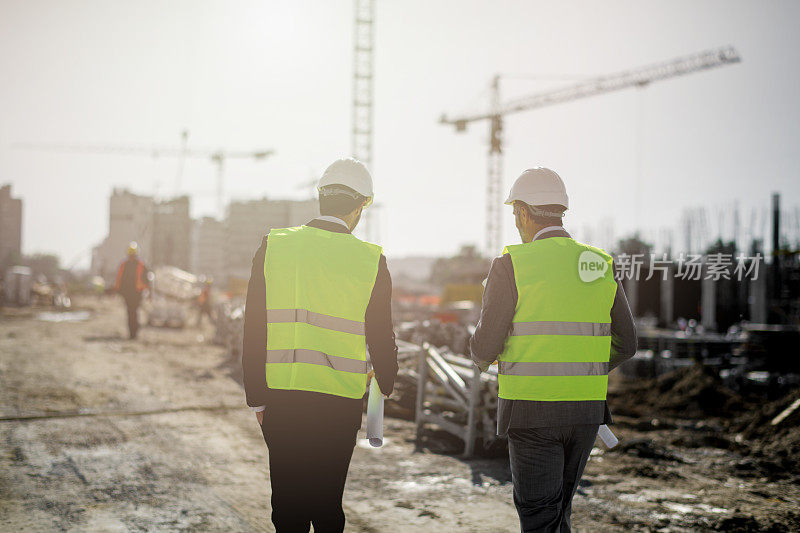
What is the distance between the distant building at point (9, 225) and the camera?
56.9 meters

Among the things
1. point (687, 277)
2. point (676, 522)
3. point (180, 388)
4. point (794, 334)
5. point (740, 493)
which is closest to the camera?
point (676, 522)

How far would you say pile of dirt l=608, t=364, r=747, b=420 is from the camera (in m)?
12.4

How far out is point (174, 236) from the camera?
51000 mm

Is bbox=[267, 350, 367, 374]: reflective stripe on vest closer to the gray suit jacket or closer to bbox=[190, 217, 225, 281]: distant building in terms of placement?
the gray suit jacket

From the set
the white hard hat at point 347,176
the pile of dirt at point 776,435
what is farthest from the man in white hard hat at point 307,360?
the pile of dirt at point 776,435

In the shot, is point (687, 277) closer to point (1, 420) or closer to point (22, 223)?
point (1, 420)

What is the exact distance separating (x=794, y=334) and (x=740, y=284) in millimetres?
14220

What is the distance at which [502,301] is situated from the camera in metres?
2.55

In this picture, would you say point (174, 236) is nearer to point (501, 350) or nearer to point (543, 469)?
point (501, 350)

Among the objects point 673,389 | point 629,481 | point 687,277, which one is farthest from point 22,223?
point 629,481

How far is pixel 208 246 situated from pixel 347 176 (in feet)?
184

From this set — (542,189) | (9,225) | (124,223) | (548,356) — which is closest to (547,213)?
(542,189)

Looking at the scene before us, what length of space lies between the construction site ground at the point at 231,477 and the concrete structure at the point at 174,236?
35.6 metres

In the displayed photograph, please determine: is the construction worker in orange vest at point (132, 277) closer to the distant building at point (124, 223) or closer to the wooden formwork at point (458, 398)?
the wooden formwork at point (458, 398)
